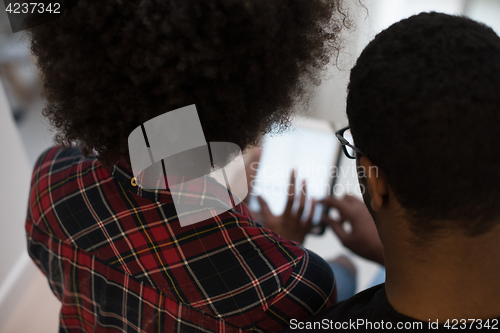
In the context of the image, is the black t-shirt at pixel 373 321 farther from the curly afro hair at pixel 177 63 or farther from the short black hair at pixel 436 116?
the curly afro hair at pixel 177 63

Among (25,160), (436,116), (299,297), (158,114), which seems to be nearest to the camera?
(436,116)

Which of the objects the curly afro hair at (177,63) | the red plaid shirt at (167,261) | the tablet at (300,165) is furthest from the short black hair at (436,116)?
the tablet at (300,165)

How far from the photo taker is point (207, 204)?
56 centimetres

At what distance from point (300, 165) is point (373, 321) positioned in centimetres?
72

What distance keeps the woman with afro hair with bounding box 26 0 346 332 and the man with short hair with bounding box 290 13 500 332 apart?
12 centimetres

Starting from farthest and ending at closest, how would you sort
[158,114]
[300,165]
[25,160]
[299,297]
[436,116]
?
[25,160] → [300,165] → [299,297] → [158,114] → [436,116]

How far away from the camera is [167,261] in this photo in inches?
22.9

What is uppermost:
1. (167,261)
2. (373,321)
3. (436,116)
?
(436,116)

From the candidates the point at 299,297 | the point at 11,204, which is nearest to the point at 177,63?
the point at 299,297

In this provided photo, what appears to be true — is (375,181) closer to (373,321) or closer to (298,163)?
(373,321)

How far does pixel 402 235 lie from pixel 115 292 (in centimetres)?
51

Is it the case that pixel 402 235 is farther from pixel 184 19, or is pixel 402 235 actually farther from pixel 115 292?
pixel 115 292

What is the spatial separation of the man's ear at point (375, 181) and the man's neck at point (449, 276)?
55 mm

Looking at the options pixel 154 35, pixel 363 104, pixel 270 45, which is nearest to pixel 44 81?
pixel 154 35
